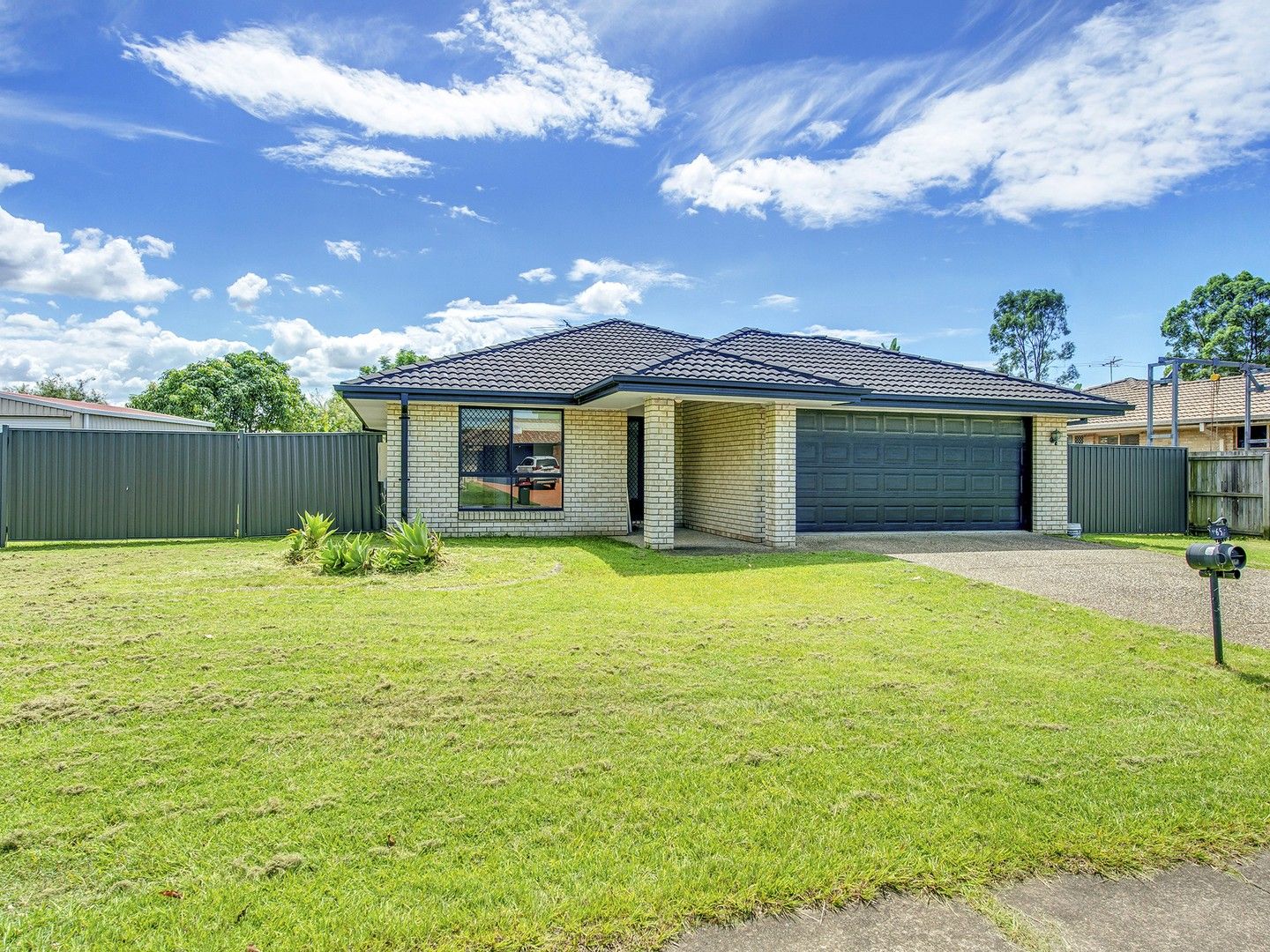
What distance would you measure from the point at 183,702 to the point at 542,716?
208 centimetres

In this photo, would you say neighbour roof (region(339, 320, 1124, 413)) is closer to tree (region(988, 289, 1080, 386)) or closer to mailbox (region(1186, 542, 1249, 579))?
mailbox (region(1186, 542, 1249, 579))

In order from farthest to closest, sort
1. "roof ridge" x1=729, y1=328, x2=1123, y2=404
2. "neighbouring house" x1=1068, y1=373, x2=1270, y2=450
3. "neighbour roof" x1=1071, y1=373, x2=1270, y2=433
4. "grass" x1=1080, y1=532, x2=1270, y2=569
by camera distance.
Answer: "neighbouring house" x1=1068, y1=373, x2=1270, y2=450
"neighbour roof" x1=1071, y1=373, x2=1270, y2=433
"roof ridge" x1=729, y1=328, x2=1123, y2=404
"grass" x1=1080, y1=532, x2=1270, y2=569

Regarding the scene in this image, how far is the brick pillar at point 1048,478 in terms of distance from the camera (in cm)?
1368

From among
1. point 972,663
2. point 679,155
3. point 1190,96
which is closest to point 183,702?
point 972,663

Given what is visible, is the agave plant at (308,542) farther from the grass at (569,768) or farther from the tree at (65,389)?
the tree at (65,389)

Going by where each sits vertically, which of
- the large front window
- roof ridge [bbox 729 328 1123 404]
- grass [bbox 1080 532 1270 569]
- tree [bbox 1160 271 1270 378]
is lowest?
grass [bbox 1080 532 1270 569]

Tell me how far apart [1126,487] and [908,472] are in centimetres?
537

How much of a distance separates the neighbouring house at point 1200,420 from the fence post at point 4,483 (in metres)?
27.7

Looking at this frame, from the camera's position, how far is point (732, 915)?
2287 mm

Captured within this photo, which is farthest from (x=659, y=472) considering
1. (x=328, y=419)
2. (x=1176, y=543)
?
(x=328, y=419)

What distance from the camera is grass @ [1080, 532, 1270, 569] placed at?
10508mm

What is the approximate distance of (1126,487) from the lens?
14.7 m

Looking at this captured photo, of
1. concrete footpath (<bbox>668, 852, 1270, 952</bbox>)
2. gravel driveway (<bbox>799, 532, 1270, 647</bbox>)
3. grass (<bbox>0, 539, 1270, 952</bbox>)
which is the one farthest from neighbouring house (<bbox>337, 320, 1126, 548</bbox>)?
concrete footpath (<bbox>668, 852, 1270, 952</bbox>)

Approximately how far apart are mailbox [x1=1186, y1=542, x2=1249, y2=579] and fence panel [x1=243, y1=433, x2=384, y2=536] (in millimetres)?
12232
